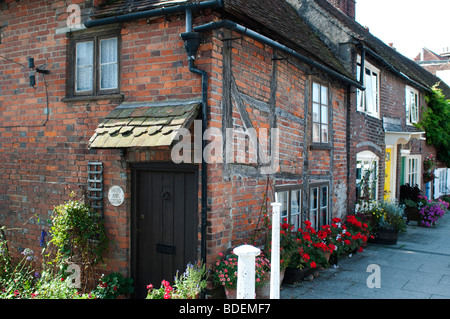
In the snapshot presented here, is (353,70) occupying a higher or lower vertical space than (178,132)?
higher

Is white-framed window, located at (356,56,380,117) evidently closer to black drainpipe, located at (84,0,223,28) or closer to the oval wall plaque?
black drainpipe, located at (84,0,223,28)

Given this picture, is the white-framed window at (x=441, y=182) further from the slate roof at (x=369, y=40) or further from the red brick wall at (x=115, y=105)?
the red brick wall at (x=115, y=105)

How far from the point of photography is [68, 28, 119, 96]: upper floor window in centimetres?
608

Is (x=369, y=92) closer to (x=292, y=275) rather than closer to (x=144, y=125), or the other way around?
(x=292, y=275)

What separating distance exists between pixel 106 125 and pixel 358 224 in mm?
5730

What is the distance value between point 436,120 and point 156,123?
563 inches

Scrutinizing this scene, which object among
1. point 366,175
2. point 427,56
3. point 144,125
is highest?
point 427,56

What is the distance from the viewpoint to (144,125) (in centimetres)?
509

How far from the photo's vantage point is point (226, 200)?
17.8 feet

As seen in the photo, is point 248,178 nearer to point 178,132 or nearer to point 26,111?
point 178,132

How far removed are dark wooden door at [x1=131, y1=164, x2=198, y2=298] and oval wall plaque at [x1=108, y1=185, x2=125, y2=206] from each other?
6.8 inches

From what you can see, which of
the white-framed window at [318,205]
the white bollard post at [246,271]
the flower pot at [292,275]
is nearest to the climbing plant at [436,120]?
the white-framed window at [318,205]

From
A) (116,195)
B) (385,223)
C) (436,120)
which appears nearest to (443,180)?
(436,120)
